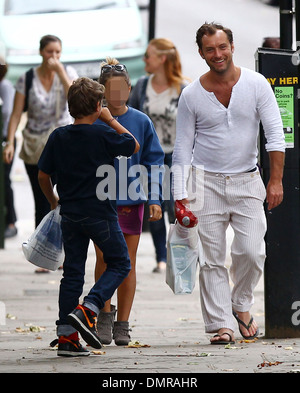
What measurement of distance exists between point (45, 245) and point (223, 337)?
1.26 m

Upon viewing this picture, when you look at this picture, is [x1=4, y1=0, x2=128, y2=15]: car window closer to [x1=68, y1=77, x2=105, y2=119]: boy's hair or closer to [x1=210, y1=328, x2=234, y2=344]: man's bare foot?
[x1=210, y1=328, x2=234, y2=344]: man's bare foot

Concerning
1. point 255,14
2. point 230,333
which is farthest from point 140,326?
point 255,14

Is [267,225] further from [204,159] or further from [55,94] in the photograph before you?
[55,94]

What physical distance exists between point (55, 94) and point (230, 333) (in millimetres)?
3839

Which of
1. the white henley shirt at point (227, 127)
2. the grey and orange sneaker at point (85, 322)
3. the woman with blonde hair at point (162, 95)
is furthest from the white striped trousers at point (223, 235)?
the woman with blonde hair at point (162, 95)

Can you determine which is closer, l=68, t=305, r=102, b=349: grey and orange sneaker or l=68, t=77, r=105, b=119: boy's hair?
l=68, t=305, r=102, b=349: grey and orange sneaker

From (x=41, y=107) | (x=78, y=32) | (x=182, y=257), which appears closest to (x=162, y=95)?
(x=41, y=107)

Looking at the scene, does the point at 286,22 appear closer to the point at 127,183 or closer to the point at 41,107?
the point at 127,183

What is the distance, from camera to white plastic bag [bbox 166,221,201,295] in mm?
7180

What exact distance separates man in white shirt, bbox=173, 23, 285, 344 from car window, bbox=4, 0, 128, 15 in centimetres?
1048

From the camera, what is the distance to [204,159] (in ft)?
23.8

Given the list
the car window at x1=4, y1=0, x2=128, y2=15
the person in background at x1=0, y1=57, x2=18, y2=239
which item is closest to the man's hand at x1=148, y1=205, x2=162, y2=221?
the person in background at x1=0, y1=57, x2=18, y2=239

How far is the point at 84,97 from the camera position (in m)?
6.56

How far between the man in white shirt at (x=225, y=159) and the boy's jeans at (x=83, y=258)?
2.47 feet
